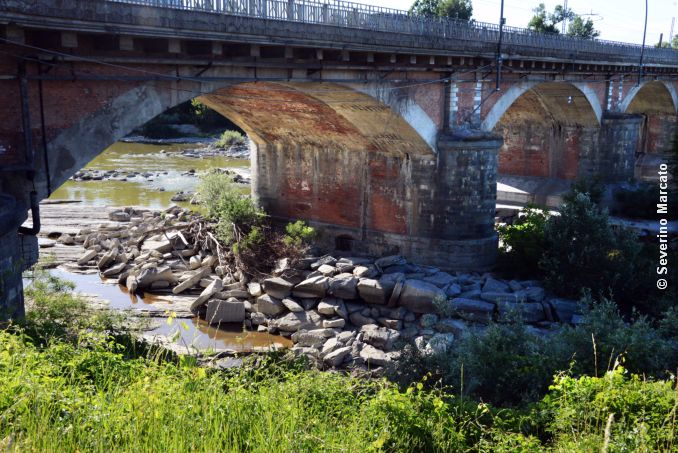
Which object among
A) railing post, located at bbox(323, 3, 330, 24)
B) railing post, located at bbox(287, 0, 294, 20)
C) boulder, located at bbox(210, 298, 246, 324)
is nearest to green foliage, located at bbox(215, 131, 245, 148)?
boulder, located at bbox(210, 298, 246, 324)

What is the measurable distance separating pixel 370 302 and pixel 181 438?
1163 centimetres

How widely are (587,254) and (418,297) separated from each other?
4.11m

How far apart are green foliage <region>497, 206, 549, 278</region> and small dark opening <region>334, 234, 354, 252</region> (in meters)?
4.38

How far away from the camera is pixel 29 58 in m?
9.16

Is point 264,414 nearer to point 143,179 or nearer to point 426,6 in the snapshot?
point 143,179

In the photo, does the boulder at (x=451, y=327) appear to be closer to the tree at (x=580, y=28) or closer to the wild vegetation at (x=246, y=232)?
the wild vegetation at (x=246, y=232)

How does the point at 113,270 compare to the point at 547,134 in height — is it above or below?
below

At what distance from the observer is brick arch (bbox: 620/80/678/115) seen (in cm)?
3584

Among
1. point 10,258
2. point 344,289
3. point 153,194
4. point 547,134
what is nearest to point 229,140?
point 153,194

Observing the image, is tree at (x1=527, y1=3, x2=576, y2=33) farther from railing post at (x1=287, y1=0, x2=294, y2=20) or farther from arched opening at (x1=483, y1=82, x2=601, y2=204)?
railing post at (x1=287, y1=0, x2=294, y2=20)

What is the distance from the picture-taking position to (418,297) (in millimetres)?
15508

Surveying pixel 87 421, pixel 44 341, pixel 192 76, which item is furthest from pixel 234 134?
pixel 87 421

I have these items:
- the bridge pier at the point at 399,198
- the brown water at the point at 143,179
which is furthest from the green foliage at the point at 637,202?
the brown water at the point at 143,179

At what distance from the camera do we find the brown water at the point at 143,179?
90.7 ft
